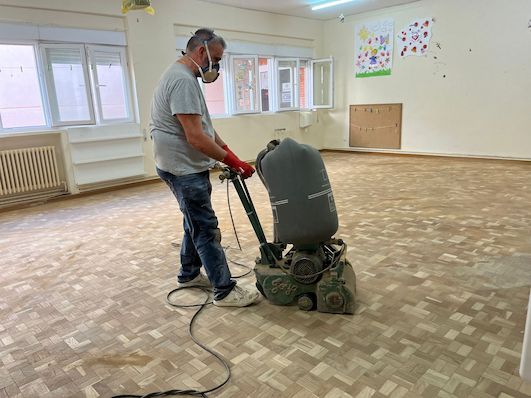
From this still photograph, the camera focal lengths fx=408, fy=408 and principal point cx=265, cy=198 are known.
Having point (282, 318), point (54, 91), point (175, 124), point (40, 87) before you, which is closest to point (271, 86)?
point (54, 91)

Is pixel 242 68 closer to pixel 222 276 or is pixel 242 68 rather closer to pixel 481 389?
pixel 222 276

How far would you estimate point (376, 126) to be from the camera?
26.0 feet

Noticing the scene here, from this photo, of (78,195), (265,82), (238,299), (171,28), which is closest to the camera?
(238,299)

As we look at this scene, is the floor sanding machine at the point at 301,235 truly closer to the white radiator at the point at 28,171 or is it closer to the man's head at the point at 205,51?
the man's head at the point at 205,51

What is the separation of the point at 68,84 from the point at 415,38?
5.55 meters

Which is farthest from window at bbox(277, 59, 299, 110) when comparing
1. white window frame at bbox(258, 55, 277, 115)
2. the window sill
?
the window sill

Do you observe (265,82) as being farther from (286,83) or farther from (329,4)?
(329,4)

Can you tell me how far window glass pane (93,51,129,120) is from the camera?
5.40 meters

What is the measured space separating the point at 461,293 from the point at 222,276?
131 centimetres

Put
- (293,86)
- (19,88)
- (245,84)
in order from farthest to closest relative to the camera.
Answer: (293,86) → (245,84) → (19,88)

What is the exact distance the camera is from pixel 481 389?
149 centimetres

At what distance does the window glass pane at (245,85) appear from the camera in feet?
23.0

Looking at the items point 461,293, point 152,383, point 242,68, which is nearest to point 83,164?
point 242,68

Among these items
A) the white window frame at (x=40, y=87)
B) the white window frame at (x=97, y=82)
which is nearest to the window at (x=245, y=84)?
the white window frame at (x=97, y=82)
